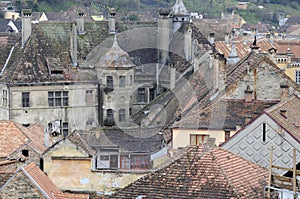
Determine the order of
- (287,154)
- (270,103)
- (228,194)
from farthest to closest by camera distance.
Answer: (270,103)
(287,154)
(228,194)

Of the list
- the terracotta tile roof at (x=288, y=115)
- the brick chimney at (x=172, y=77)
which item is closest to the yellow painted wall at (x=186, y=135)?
the terracotta tile roof at (x=288, y=115)

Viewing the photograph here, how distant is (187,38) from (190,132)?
27.2 metres

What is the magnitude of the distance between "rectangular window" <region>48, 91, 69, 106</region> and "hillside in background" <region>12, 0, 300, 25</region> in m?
73.8

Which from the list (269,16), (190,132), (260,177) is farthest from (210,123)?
(269,16)

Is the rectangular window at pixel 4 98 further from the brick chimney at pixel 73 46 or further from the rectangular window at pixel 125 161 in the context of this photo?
the rectangular window at pixel 125 161

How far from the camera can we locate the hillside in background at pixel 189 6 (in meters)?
148

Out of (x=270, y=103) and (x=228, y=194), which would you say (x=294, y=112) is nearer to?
(x=270, y=103)

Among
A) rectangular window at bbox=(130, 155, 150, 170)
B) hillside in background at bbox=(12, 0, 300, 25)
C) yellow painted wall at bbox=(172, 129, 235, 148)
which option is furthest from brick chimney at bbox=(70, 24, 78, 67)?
hillside in background at bbox=(12, 0, 300, 25)

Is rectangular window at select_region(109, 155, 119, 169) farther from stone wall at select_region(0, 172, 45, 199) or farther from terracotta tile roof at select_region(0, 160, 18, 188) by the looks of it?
stone wall at select_region(0, 172, 45, 199)

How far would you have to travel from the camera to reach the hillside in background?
148 m

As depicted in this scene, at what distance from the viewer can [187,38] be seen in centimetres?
6706

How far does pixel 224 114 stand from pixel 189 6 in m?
129

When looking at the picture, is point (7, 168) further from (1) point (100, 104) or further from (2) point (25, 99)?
(1) point (100, 104)

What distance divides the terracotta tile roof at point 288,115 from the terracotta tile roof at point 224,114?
220 centimetres
